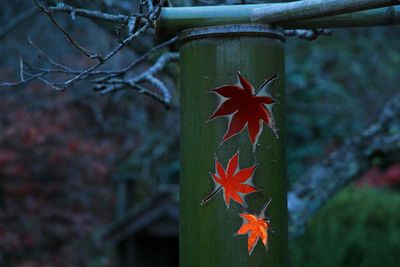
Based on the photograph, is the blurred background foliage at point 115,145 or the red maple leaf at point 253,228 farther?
the blurred background foliage at point 115,145

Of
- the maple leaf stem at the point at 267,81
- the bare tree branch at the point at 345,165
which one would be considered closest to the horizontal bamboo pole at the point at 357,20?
the maple leaf stem at the point at 267,81

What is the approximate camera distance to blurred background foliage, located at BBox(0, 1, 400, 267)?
544 centimetres

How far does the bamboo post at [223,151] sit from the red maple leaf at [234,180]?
0.02 m

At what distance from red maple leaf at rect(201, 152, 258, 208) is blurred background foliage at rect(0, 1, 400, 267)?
224cm

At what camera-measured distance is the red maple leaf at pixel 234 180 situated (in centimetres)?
152

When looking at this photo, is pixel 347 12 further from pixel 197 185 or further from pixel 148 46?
pixel 148 46

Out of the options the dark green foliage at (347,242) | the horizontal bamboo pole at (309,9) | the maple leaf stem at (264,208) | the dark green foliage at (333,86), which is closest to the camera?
the horizontal bamboo pole at (309,9)

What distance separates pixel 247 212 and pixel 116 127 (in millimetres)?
6553

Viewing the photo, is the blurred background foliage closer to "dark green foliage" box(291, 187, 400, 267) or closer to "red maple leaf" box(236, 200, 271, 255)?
"dark green foliage" box(291, 187, 400, 267)

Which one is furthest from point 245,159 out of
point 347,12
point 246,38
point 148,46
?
point 148,46

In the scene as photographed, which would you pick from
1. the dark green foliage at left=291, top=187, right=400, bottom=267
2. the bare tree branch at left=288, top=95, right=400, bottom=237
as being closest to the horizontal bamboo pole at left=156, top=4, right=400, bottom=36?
the bare tree branch at left=288, top=95, right=400, bottom=237

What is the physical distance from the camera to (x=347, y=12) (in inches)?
58.1

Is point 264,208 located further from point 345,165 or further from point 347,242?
point 347,242

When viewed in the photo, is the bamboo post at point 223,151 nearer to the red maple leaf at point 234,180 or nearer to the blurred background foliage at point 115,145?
the red maple leaf at point 234,180
